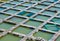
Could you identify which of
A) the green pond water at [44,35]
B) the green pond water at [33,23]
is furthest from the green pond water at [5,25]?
the green pond water at [44,35]

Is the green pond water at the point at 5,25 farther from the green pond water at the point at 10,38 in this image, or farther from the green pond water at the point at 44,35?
the green pond water at the point at 44,35

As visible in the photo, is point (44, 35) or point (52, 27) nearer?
point (44, 35)

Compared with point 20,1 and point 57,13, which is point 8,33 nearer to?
point 57,13

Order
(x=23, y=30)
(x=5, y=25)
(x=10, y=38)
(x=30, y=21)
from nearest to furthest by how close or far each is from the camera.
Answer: (x=10, y=38), (x=23, y=30), (x=5, y=25), (x=30, y=21)

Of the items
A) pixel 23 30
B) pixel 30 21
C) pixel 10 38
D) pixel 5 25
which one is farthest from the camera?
pixel 30 21

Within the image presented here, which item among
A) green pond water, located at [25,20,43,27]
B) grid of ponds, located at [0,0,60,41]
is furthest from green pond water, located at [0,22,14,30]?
green pond water, located at [25,20,43,27]

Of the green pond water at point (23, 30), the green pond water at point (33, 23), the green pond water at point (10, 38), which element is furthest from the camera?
the green pond water at point (33, 23)

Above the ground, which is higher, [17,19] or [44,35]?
[17,19]

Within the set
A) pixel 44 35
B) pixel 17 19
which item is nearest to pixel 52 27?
pixel 44 35

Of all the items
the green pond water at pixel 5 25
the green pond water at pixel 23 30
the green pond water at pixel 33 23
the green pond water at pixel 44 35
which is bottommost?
the green pond water at pixel 44 35

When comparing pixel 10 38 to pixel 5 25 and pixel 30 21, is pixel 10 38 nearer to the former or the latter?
pixel 5 25
